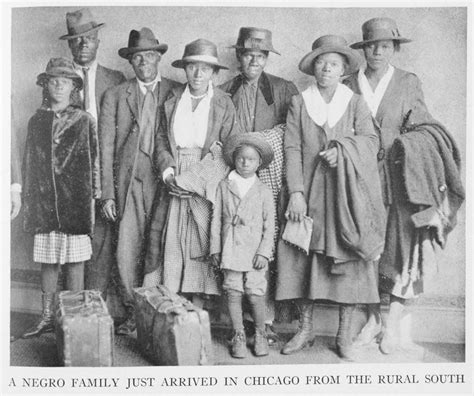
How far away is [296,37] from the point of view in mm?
3646

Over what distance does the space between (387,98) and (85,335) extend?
6.46 feet

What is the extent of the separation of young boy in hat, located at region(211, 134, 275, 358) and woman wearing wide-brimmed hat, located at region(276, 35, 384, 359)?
5.6 inches

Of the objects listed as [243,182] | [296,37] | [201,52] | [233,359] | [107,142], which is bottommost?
[233,359]

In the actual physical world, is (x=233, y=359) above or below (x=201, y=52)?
below

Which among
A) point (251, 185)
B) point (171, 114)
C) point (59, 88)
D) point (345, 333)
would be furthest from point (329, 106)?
point (59, 88)

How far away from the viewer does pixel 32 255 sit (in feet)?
12.1

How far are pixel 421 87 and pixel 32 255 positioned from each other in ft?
7.67

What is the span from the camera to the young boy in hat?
11.2 ft

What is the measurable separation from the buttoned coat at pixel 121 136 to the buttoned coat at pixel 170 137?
0.18ft

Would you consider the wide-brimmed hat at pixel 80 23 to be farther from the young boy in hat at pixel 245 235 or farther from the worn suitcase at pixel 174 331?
the worn suitcase at pixel 174 331

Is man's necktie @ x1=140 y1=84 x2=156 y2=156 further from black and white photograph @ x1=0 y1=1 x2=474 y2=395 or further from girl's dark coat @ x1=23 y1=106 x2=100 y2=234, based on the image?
girl's dark coat @ x1=23 y1=106 x2=100 y2=234

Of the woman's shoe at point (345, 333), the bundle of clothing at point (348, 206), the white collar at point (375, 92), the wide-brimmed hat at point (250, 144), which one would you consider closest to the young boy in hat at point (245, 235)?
the wide-brimmed hat at point (250, 144)

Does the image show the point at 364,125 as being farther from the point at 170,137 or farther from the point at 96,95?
the point at 96,95
